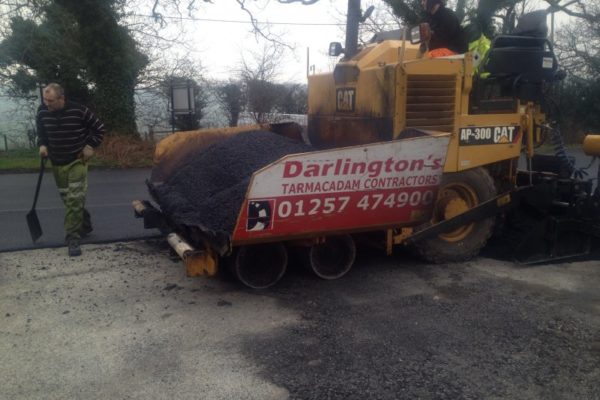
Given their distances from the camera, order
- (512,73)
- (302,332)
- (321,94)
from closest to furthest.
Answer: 1. (302,332)
2. (512,73)
3. (321,94)

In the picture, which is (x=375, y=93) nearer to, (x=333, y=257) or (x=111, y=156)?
(x=333, y=257)

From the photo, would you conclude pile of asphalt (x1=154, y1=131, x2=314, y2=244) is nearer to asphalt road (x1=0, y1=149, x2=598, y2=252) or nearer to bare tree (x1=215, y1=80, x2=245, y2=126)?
asphalt road (x1=0, y1=149, x2=598, y2=252)

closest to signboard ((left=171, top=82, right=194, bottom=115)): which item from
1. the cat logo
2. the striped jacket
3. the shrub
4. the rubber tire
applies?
the shrub

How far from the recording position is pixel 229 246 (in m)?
4.40

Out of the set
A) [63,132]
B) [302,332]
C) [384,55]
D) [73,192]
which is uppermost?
[384,55]

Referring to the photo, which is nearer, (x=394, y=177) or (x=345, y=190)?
(x=345, y=190)

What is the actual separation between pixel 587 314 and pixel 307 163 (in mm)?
2481

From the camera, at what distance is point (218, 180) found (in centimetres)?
545

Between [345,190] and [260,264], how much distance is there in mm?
980

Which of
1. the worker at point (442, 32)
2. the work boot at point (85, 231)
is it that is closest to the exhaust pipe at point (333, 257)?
the worker at point (442, 32)

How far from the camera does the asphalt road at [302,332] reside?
11.2 feet

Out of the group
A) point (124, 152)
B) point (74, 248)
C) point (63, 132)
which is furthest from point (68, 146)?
point (124, 152)

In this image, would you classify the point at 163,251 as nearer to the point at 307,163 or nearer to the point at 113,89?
the point at 307,163

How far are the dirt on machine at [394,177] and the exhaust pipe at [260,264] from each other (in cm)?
1
